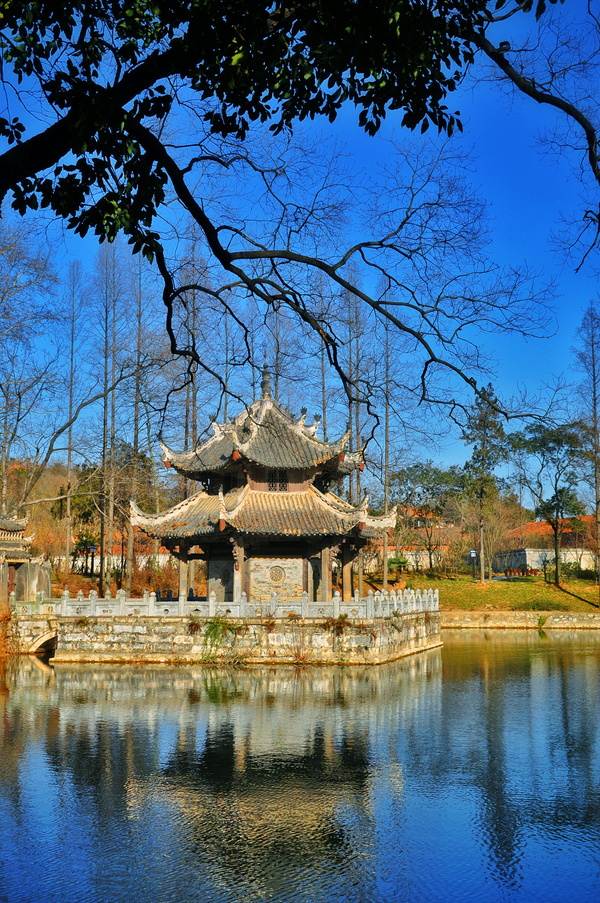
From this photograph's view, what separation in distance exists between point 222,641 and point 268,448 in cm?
714

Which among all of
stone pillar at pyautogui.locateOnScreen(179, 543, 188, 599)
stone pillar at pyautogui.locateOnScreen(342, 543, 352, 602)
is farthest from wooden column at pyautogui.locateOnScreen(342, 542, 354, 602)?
stone pillar at pyautogui.locateOnScreen(179, 543, 188, 599)

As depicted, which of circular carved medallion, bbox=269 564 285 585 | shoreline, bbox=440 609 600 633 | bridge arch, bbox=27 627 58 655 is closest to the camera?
bridge arch, bbox=27 627 58 655

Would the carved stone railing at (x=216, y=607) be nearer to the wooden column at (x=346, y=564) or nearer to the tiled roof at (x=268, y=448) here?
the wooden column at (x=346, y=564)

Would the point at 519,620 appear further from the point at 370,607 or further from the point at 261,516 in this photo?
the point at 261,516

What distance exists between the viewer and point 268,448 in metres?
27.5

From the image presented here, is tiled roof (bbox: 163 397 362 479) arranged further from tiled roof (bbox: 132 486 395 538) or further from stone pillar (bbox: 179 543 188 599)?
stone pillar (bbox: 179 543 188 599)

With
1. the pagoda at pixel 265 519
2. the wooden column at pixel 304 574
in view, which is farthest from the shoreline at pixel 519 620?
the wooden column at pixel 304 574

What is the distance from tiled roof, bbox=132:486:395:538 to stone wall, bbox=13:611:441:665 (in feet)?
9.92

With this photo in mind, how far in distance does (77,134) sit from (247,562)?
21400 millimetres

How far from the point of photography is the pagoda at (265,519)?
25391 mm

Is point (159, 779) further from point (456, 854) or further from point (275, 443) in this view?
point (275, 443)

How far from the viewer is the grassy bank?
4275cm

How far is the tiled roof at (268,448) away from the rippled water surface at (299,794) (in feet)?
32.5

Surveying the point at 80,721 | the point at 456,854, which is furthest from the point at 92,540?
the point at 456,854
